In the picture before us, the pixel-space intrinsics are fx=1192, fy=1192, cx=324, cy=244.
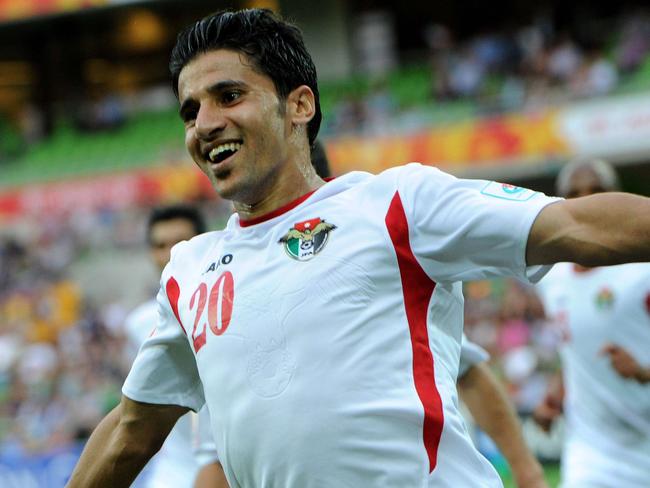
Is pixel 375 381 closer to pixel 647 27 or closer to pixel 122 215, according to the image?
pixel 647 27

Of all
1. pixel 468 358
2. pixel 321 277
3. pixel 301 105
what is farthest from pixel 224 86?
pixel 468 358

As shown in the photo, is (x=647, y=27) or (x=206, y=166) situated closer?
(x=206, y=166)

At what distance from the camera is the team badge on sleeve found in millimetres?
2721

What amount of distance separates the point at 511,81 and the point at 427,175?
821 inches

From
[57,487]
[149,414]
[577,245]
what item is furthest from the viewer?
[57,487]

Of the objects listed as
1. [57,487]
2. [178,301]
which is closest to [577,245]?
[178,301]

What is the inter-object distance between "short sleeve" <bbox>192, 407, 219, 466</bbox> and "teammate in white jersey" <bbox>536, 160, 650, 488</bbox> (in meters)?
1.86

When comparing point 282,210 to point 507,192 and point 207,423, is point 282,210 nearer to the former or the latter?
point 507,192

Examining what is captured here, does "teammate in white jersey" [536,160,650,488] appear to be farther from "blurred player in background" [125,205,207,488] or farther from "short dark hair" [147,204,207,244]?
"short dark hair" [147,204,207,244]

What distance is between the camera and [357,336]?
9.45ft

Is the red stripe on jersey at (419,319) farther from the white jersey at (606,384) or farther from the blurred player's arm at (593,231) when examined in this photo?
the white jersey at (606,384)

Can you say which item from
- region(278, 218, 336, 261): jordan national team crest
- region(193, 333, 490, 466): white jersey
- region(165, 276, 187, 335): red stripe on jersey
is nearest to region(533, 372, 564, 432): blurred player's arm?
region(193, 333, 490, 466): white jersey

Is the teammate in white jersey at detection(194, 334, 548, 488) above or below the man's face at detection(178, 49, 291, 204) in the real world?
below

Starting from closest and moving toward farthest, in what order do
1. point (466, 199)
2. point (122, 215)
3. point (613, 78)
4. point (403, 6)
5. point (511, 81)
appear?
1. point (466, 199)
2. point (613, 78)
3. point (511, 81)
4. point (122, 215)
5. point (403, 6)
